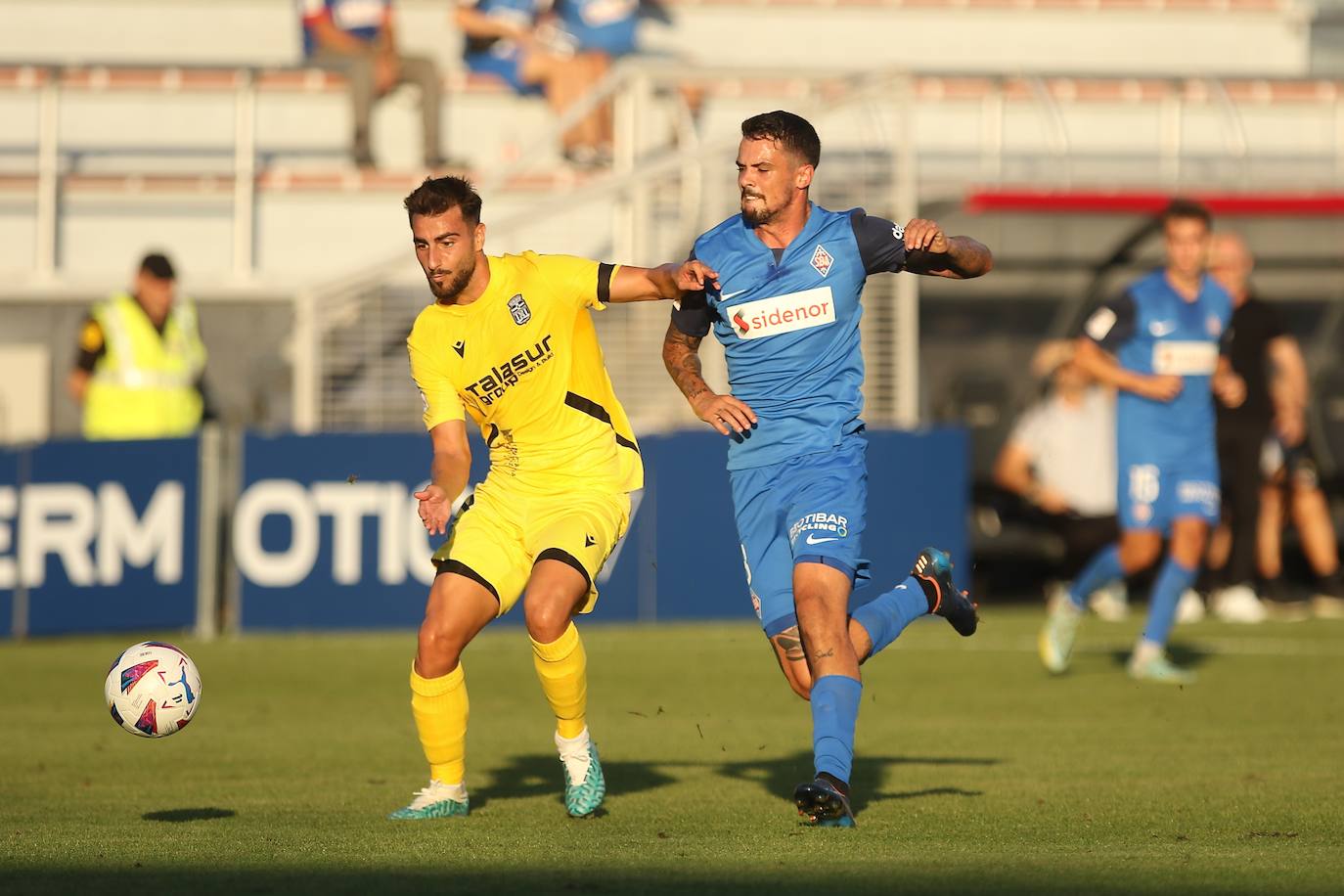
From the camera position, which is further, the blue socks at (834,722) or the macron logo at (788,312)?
the macron logo at (788,312)

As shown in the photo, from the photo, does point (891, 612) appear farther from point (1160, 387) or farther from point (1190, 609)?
point (1190, 609)

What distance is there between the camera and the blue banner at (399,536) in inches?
586

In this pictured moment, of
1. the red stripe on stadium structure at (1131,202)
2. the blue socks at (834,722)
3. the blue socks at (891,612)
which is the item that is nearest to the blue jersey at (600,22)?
the red stripe on stadium structure at (1131,202)

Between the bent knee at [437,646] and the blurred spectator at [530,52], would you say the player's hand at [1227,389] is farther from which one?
the blurred spectator at [530,52]

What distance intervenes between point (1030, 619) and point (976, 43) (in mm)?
9388

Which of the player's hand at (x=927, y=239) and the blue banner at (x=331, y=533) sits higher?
the player's hand at (x=927, y=239)

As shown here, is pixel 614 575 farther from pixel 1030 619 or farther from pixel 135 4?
pixel 135 4

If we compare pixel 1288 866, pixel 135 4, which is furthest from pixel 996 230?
pixel 1288 866

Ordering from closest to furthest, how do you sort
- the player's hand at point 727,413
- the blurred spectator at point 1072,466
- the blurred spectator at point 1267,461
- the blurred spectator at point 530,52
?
the player's hand at point 727,413, the blurred spectator at point 1267,461, the blurred spectator at point 1072,466, the blurred spectator at point 530,52

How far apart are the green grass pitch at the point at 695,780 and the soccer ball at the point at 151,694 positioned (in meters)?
0.30

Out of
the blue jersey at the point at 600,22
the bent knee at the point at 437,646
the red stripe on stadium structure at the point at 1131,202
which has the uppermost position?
the blue jersey at the point at 600,22

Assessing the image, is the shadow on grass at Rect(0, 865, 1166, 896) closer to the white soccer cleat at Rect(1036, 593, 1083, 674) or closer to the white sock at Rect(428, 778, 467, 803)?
the white sock at Rect(428, 778, 467, 803)

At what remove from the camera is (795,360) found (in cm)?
739

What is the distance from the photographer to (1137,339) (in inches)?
470
